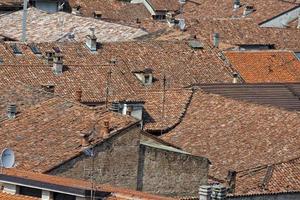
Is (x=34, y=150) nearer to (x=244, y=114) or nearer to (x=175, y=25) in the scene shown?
(x=244, y=114)

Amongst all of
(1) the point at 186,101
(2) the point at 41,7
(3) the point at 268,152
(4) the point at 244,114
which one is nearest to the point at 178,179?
(3) the point at 268,152

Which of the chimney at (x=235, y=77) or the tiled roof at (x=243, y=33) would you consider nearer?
the chimney at (x=235, y=77)

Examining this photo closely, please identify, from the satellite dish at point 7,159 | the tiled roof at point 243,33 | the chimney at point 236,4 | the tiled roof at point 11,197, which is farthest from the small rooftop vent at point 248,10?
the tiled roof at point 11,197

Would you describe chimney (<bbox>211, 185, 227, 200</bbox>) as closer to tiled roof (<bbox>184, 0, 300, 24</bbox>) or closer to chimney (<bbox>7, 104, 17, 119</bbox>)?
chimney (<bbox>7, 104, 17, 119</bbox>)

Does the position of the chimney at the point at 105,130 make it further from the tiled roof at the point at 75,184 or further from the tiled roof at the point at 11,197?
the tiled roof at the point at 11,197

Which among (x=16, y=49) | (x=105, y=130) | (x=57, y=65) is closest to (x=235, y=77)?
(x=16, y=49)

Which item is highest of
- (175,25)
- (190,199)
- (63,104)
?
(175,25)
